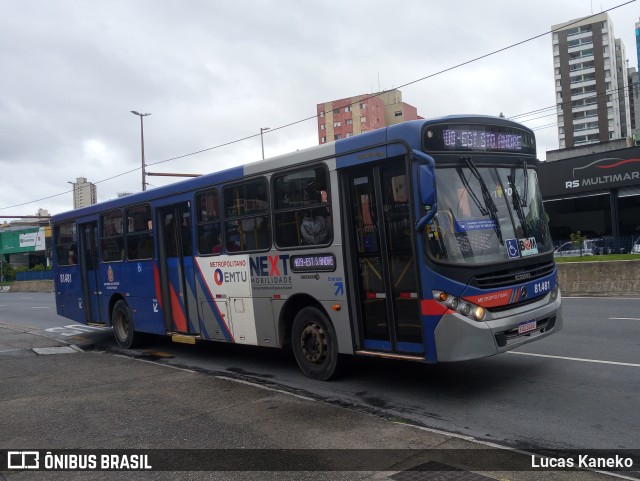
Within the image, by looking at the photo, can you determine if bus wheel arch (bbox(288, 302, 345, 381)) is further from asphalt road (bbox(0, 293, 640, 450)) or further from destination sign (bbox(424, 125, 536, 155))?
destination sign (bbox(424, 125, 536, 155))

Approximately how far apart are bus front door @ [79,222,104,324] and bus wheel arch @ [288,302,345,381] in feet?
22.0

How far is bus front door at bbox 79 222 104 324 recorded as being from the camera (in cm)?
1316

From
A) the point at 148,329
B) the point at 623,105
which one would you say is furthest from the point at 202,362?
the point at 623,105

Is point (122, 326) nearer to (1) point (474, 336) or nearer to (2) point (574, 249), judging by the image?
(1) point (474, 336)

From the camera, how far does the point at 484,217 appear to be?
6723mm

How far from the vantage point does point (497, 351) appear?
644cm

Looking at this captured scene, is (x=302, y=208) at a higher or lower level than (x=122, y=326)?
higher

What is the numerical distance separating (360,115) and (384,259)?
100596 millimetres

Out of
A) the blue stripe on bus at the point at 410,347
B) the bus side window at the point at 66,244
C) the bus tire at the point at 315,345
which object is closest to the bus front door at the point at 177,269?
the bus tire at the point at 315,345

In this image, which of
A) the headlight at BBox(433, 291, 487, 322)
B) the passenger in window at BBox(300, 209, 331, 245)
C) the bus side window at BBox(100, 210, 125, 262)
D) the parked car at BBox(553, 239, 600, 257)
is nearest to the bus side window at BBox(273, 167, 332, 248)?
the passenger in window at BBox(300, 209, 331, 245)

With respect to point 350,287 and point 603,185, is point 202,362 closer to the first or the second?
point 350,287

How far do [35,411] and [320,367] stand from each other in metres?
3.70

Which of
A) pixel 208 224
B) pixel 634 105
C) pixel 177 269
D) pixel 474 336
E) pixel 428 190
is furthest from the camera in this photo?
pixel 634 105

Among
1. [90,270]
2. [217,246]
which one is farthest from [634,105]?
Answer: [217,246]
